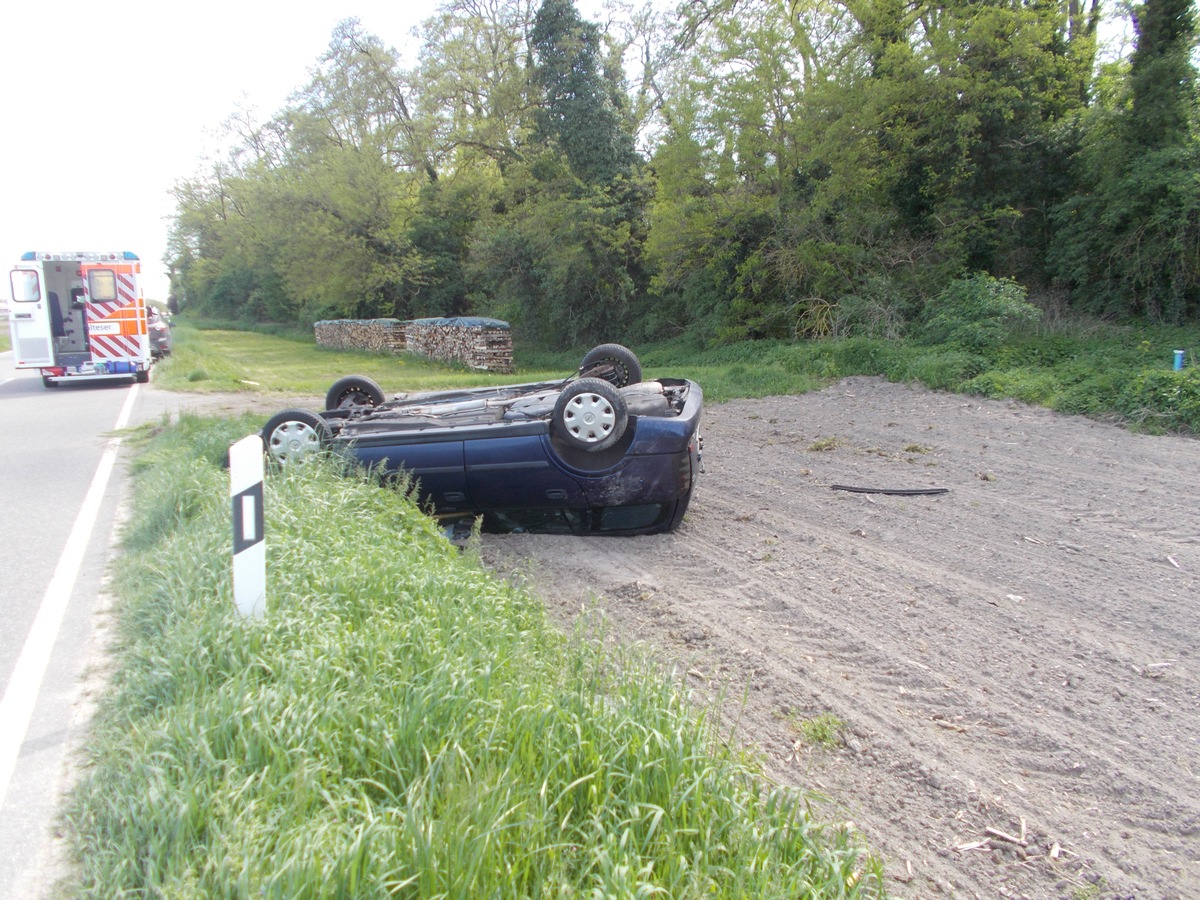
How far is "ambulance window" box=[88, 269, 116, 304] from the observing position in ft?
65.4

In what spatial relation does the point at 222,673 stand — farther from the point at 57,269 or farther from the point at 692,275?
the point at 692,275

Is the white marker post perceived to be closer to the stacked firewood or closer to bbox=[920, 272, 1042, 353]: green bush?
bbox=[920, 272, 1042, 353]: green bush

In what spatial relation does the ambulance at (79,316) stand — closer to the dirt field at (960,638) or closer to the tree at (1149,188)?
the dirt field at (960,638)

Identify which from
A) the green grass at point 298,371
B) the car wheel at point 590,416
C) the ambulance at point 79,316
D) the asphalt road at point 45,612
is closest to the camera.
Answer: the asphalt road at point 45,612

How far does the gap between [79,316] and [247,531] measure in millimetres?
19852

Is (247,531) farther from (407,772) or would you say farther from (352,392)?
(352,392)

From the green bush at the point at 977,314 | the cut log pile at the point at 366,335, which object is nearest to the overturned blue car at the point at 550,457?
the green bush at the point at 977,314

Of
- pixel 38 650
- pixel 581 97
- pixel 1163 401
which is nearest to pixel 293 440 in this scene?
pixel 38 650

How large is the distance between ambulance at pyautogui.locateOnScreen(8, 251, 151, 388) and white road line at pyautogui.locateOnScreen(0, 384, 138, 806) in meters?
13.6

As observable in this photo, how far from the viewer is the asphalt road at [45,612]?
130 inches

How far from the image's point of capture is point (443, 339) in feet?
102

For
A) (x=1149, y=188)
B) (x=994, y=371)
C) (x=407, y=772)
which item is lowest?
→ (x=407, y=772)

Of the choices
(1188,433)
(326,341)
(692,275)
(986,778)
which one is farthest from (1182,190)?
(326,341)

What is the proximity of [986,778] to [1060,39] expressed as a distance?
21.4 metres
